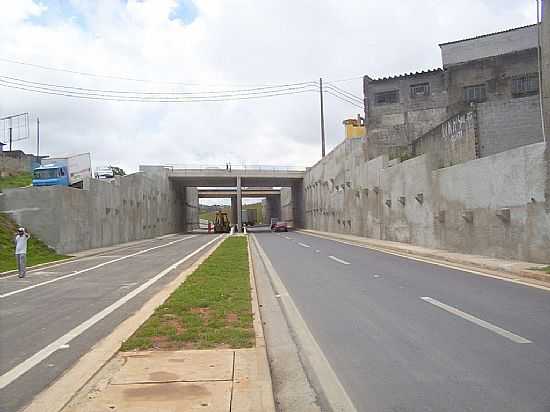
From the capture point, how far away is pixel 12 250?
27.0m

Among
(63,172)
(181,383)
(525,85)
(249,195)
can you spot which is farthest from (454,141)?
(249,195)

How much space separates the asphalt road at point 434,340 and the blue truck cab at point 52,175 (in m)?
29.1

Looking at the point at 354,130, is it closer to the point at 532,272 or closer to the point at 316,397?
the point at 532,272

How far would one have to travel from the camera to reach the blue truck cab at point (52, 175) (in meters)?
39.1

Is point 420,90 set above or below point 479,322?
above

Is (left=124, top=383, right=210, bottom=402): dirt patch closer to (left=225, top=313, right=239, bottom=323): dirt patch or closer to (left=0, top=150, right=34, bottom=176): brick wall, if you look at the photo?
(left=225, top=313, right=239, bottom=323): dirt patch

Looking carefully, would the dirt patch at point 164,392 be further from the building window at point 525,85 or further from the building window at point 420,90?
the building window at point 420,90

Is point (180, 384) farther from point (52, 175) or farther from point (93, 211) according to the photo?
point (52, 175)

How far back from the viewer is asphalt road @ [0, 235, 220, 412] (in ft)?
21.4

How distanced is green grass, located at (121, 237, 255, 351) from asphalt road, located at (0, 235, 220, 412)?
81 centimetres

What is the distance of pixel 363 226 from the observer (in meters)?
40.6

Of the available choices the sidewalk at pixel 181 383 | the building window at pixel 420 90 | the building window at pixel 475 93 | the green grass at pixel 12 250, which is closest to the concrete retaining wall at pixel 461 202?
the building window at pixel 420 90

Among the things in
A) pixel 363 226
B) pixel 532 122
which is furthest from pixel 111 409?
pixel 363 226

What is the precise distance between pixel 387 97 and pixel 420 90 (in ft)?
8.72
